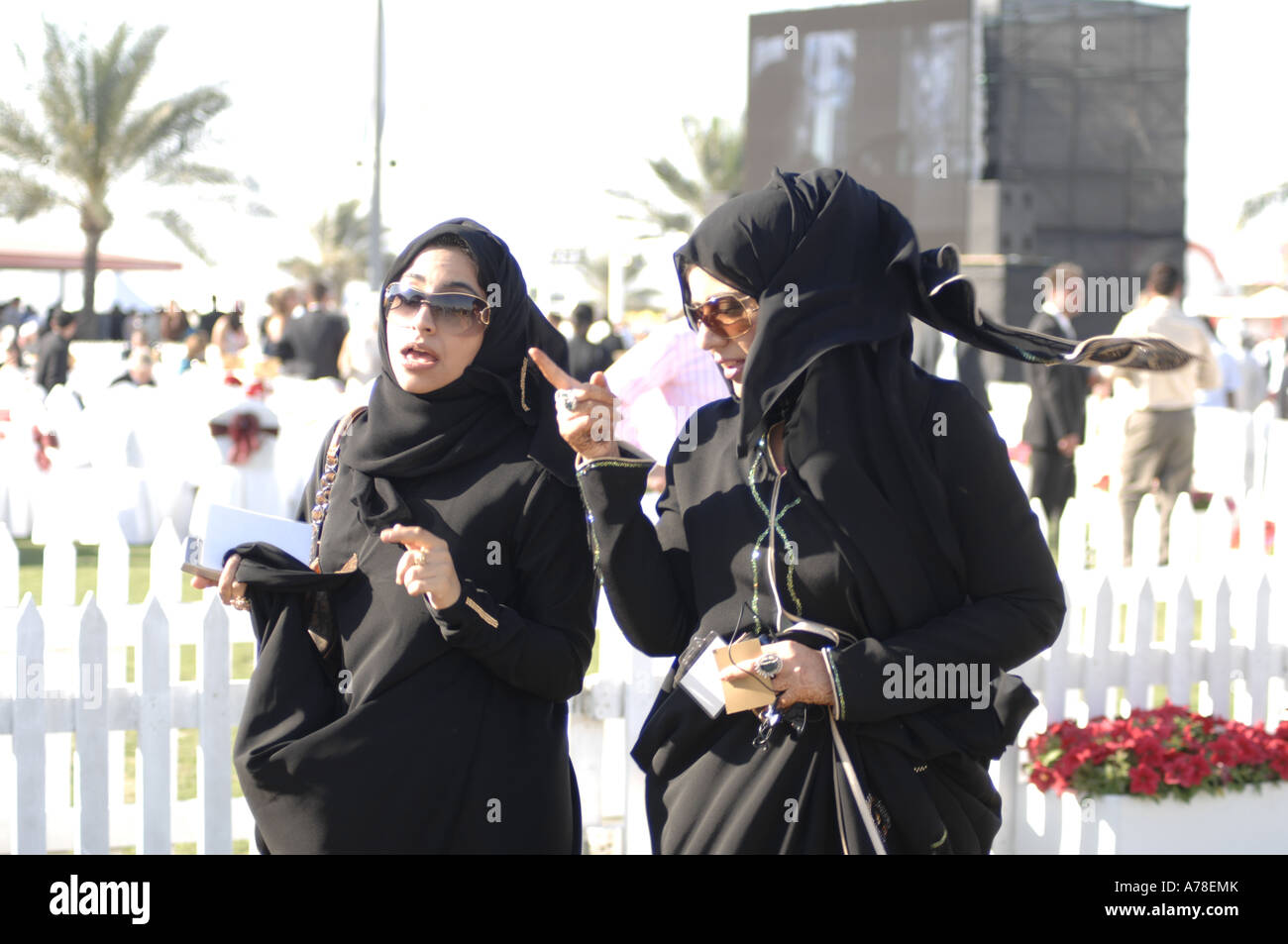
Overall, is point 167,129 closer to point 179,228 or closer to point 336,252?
point 179,228

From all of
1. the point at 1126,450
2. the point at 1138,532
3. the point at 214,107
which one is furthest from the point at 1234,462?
the point at 214,107

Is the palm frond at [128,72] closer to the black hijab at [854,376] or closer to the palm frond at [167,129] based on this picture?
the palm frond at [167,129]

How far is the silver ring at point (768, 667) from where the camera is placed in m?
2.22

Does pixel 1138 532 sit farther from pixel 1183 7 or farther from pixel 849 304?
pixel 1183 7

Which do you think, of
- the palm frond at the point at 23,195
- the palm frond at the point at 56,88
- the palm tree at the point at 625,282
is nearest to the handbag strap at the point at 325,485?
the palm frond at the point at 56,88

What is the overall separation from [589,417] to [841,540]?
436 millimetres

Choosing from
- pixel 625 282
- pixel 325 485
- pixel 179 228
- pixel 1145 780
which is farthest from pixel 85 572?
pixel 625 282

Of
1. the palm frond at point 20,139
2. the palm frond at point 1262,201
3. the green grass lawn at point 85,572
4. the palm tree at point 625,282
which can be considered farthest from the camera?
the palm tree at point 625,282

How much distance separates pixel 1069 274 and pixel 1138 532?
4540 mm

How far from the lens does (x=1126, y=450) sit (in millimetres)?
9609

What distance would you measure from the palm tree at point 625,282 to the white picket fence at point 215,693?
35.7 metres

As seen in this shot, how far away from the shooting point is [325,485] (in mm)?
2760

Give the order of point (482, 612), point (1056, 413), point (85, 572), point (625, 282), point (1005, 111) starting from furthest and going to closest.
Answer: point (625, 282)
point (1005, 111)
point (1056, 413)
point (85, 572)
point (482, 612)

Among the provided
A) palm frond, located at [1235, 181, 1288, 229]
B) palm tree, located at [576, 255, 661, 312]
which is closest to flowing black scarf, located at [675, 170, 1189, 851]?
palm frond, located at [1235, 181, 1288, 229]
